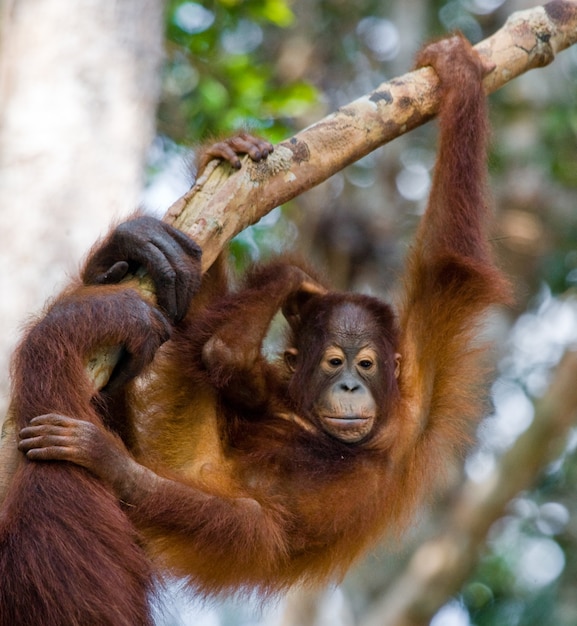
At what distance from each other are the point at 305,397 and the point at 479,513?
3.08m

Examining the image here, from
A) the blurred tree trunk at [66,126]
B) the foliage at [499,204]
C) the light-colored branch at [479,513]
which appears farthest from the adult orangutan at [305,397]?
the foliage at [499,204]

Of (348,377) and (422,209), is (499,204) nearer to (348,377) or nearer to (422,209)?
(422,209)

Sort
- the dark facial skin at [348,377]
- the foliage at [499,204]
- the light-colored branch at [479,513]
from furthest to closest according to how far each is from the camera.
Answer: the foliage at [499,204] → the light-colored branch at [479,513] → the dark facial skin at [348,377]

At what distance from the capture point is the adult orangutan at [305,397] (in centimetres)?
368

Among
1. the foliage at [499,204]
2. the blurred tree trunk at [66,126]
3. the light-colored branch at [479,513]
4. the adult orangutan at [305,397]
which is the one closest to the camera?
the adult orangutan at [305,397]

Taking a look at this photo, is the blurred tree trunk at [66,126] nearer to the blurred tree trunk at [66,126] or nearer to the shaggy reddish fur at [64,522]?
the blurred tree trunk at [66,126]

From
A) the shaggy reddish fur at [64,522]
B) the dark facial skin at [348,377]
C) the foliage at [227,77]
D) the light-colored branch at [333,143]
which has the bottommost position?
the shaggy reddish fur at [64,522]

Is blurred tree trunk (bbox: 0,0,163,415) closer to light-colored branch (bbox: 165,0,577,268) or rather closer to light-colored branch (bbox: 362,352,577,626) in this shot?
light-colored branch (bbox: 165,0,577,268)

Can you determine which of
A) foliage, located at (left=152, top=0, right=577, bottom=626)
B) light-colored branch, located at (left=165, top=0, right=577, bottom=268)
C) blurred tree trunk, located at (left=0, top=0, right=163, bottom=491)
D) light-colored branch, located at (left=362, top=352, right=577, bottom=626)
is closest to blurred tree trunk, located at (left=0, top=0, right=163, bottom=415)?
blurred tree trunk, located at (left=0, top=0, right=163, bottom=491)

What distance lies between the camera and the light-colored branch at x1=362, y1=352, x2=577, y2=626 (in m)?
6.71

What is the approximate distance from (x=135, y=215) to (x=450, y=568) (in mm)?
4185

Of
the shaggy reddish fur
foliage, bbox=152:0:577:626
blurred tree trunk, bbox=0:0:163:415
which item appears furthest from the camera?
foliage, bbox=152:0:577:626

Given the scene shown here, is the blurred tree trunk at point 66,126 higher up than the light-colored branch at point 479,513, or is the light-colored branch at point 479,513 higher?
the blurred tree trunk at point 66,126

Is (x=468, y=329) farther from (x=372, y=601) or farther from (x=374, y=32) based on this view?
(x=374, y=32)
